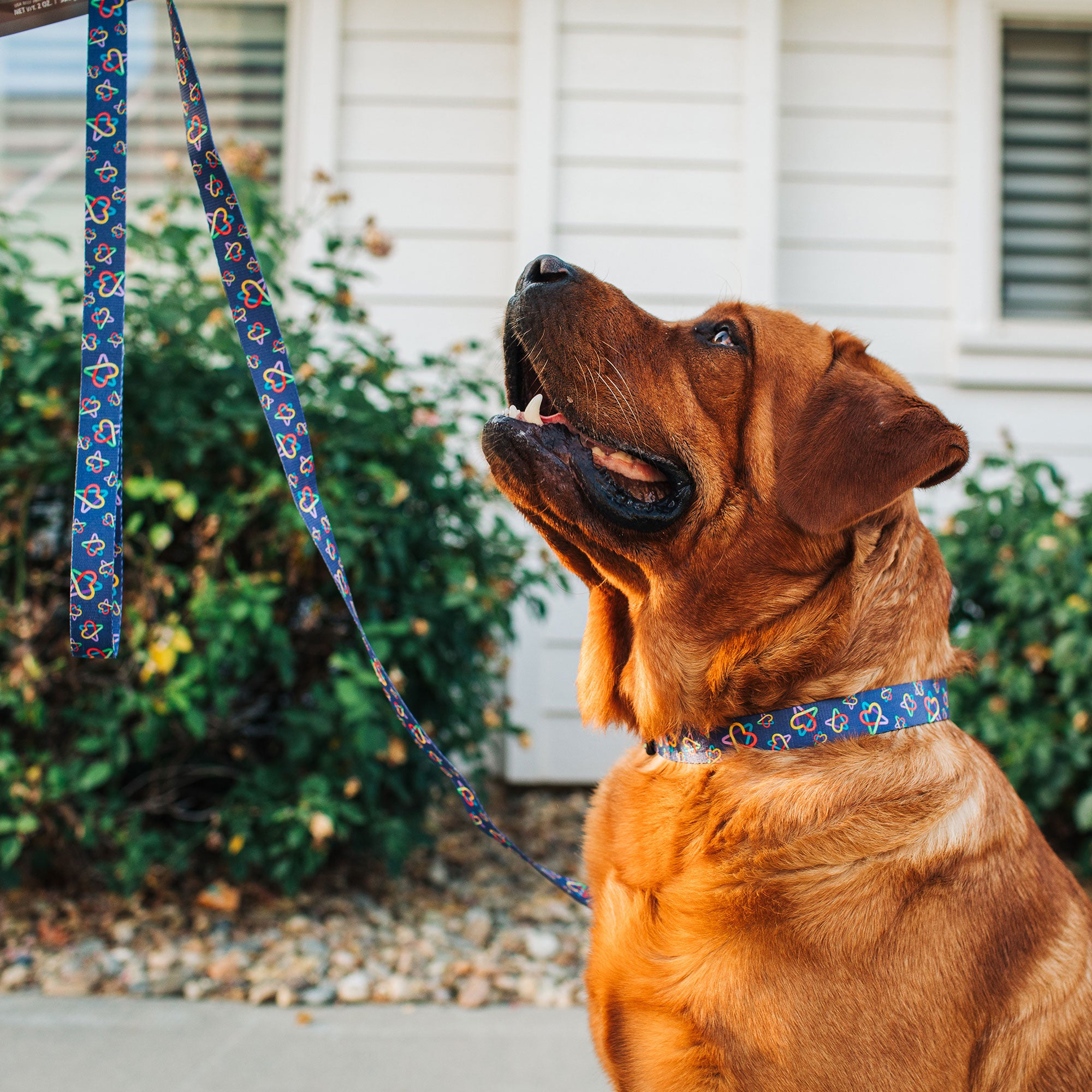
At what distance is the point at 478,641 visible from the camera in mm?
3635

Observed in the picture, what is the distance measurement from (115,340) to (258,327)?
25 cm

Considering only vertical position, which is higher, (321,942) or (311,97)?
(311,97)

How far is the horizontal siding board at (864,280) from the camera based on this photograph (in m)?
4.87

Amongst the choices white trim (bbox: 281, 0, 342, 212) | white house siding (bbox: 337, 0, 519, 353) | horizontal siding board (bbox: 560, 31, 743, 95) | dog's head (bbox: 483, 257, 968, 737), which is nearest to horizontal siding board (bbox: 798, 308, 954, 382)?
horizontal siding board (bbox: 560, 31, 743, 95)

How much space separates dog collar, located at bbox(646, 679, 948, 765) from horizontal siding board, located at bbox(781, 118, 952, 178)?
3843 millimetres

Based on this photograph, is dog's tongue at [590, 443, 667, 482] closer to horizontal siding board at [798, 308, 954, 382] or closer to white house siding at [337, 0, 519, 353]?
white house siding at [337, 0, 519, 353]

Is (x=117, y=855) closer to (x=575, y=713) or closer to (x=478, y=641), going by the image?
(x=478, y=641)

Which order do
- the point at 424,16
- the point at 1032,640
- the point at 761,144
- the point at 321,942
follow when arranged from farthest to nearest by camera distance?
the point at 424,16 < the point at 761,144 < the point at 1032,640 < the point at 321,942

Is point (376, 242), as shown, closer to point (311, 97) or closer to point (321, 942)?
point (311, 97)

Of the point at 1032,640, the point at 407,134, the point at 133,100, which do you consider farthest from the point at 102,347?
the point at 133,100

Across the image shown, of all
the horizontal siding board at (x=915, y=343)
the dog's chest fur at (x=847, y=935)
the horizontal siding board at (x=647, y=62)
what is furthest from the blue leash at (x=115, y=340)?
the horizontal siding board at (x=915, y=343)

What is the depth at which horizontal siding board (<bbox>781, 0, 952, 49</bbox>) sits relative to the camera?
4.87 metres

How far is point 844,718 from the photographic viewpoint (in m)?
1.71

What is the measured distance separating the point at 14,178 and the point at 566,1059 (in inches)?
190
